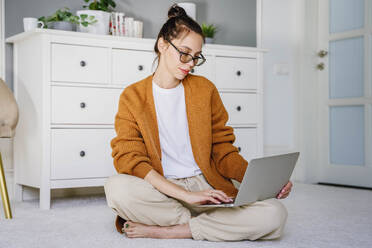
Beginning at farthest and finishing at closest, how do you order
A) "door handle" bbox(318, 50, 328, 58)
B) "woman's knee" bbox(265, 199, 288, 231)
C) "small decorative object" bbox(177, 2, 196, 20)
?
1. "door handle" bbox(318, 50, 328, 58)
2. "small decorative object" bbox(177, 2, 196, 20)
3. "woman's knee" bbox(265, 199, 288, 231)

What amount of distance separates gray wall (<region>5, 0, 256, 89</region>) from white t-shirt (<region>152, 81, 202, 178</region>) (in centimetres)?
144

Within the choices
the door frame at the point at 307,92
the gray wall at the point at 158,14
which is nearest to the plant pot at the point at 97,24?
the gray wall at the point at 158,14

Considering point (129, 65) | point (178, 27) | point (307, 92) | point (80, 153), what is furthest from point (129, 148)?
point (307, 92)

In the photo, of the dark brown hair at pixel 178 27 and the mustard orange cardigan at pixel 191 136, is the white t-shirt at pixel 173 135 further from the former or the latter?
the dark brown hair at pixel 178 27

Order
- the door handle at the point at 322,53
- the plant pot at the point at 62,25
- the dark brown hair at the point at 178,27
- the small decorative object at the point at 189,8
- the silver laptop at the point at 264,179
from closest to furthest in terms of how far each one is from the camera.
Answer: the silver laptop at the point at 264,179
the dark brown hair at the point at 178,27
the plant pot at the point at 62,25
the small decorative object at the point at 189,8
the door handle at the point at 322,53

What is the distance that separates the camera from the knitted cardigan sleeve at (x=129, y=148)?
67.5 inches

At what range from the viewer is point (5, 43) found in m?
2.95

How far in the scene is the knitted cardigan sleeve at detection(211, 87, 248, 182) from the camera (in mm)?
1863

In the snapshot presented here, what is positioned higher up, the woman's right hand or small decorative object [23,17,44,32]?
small decorative object [23,17,44,32]

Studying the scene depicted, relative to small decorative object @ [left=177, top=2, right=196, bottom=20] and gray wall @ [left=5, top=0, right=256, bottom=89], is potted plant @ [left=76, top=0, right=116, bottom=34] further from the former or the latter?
small decorative object @ [left=177, top=2, right=196, bottom=20]

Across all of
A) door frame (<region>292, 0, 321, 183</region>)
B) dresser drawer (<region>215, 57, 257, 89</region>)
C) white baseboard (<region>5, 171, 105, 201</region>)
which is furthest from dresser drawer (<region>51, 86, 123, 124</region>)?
door frame (<region>292, 0, 321, 183</region>)

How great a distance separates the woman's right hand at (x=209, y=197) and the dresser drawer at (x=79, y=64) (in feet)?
4.38

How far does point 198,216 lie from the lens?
1.76m

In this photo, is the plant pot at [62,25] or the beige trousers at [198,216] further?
the plant pot at [62,25]
